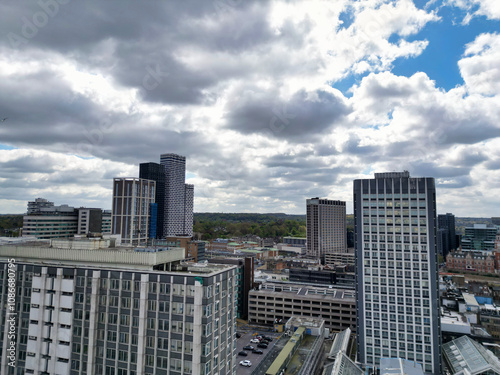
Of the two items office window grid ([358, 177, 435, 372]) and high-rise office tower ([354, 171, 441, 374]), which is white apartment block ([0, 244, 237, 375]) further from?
office window grid ([358, 177, 435, 372])

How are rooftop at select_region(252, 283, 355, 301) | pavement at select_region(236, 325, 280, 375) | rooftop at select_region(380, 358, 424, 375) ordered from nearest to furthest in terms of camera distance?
rooftop at select_region(380, 358, 424, 375), pavement at select_region(236, 325, 280, 375), rooftop at select_region(252, 283, 355, 301)

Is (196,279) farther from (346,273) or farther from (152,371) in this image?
(346,273)

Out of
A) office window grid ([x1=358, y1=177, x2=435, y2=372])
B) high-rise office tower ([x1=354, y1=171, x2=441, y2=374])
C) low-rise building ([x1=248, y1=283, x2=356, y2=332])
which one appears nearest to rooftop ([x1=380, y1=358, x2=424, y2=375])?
office window grid ([x1=358, y1=177, x2=435, y2=372])

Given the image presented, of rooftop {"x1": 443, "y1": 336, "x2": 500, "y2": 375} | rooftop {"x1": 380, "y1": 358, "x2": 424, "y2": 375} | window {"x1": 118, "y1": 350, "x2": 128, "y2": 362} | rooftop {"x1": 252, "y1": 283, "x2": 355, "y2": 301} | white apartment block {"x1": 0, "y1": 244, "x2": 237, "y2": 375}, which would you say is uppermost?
white apartment block {"x1": 0, "y1": 244, "x2": 237, "y2": 375}

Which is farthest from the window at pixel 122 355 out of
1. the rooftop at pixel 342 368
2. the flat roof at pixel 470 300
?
the flat roof at pixel 470 300

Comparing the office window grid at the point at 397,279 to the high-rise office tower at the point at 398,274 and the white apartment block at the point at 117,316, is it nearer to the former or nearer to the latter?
the high-rise office tower at the point at 398,274

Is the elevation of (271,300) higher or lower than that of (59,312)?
lower

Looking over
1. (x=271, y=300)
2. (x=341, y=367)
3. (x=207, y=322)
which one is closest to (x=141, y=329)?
(x=207, y=322)

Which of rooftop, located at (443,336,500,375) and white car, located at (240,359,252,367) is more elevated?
rooftop, located at (443,336,500,375)
